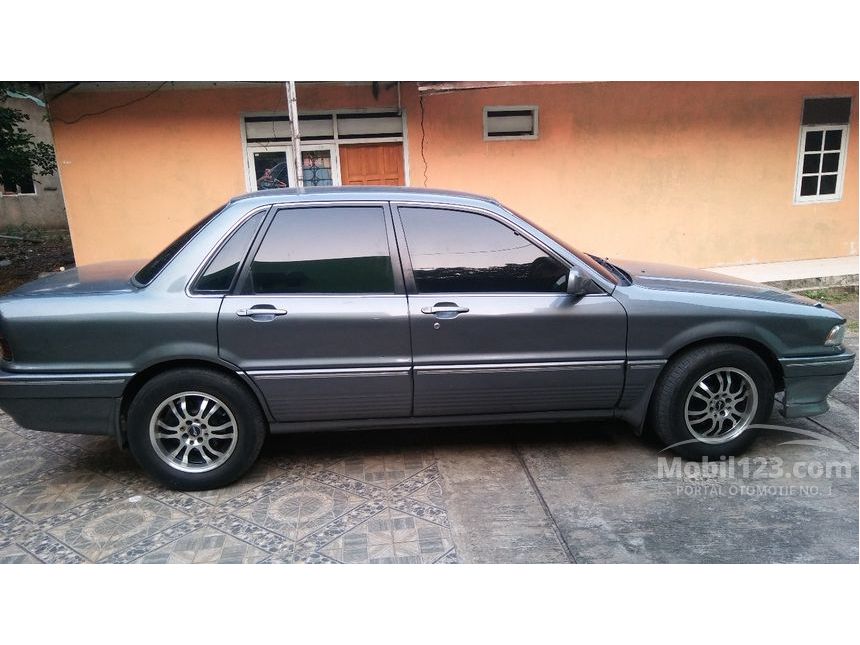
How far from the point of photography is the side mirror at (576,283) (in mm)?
3490

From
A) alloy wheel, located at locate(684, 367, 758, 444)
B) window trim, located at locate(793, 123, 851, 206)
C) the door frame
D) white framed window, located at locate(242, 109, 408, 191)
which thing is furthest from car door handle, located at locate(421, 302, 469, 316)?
window trim, located at locate(793, 123, 851, 206)

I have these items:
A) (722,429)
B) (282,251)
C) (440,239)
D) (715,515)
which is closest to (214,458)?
(282,251)

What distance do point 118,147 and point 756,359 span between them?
7572 mm

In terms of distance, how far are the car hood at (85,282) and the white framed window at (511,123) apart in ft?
18.1

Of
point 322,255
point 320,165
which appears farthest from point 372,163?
point 322,255

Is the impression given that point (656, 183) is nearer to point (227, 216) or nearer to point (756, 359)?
point (756, 359)

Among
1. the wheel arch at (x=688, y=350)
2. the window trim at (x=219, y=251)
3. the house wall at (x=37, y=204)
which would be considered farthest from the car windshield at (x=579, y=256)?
the house wall at (x=37, y=204)

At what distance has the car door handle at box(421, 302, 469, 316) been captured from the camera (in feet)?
11.3

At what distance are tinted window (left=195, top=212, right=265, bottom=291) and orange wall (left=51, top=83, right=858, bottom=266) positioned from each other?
4.89m

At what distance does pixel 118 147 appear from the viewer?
24.6 feet

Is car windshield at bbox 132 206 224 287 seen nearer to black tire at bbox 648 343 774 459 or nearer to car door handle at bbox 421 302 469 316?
car door handle at bbox 421 302 469 316

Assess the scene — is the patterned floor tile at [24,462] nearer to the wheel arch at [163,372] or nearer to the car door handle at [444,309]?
the wheel arch at [163,372]

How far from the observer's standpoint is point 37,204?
52.7ft

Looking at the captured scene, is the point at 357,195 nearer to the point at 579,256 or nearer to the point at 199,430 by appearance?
the point at 579,256
